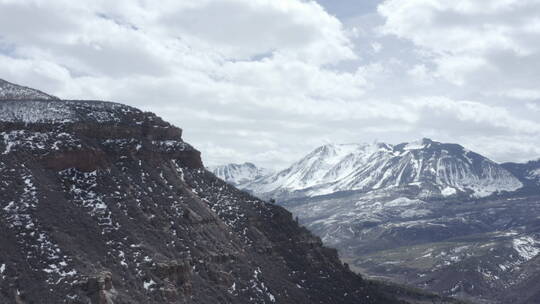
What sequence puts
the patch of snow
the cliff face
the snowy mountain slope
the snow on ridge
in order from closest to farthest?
1. the cliff face
2. the patch of snow
3. the snow on ridge
4. the snowy mountain slope

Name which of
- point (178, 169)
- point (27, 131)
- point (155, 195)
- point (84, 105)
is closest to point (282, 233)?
point (178, 169)

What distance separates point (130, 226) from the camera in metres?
92.1

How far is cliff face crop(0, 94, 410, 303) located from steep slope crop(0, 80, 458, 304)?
22 centimetres

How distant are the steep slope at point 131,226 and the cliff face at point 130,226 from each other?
222mm

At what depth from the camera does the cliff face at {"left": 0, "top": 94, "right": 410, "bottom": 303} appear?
74875mm

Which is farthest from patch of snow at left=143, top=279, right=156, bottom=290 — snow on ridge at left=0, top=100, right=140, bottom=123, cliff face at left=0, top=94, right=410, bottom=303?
snow on ridge at left=0, top=100, right=140, bottom=123

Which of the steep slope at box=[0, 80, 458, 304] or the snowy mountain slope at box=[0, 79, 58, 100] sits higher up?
the snowy mountain slope at box=[0, 79, 58, 100]

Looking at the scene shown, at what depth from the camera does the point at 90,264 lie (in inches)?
3017

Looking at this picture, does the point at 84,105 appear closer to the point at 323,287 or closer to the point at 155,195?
the point at 155,195

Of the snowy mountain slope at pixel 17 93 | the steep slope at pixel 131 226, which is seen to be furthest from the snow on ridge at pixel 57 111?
the snowy mountain slope at pixel 17 93

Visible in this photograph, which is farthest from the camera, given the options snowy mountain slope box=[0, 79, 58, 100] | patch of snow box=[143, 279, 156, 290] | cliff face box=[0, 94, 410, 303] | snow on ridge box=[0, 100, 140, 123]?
snowy mountain slope box=[0, 79, 58, 100]

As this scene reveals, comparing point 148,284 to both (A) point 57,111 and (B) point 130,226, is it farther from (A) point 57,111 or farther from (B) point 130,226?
(A) point 57,111

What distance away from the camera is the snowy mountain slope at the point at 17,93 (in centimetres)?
12349

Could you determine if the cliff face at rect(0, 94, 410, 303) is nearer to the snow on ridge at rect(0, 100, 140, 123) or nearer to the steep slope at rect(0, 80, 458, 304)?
the steep slope at rect(0, 80, 458, 304)
